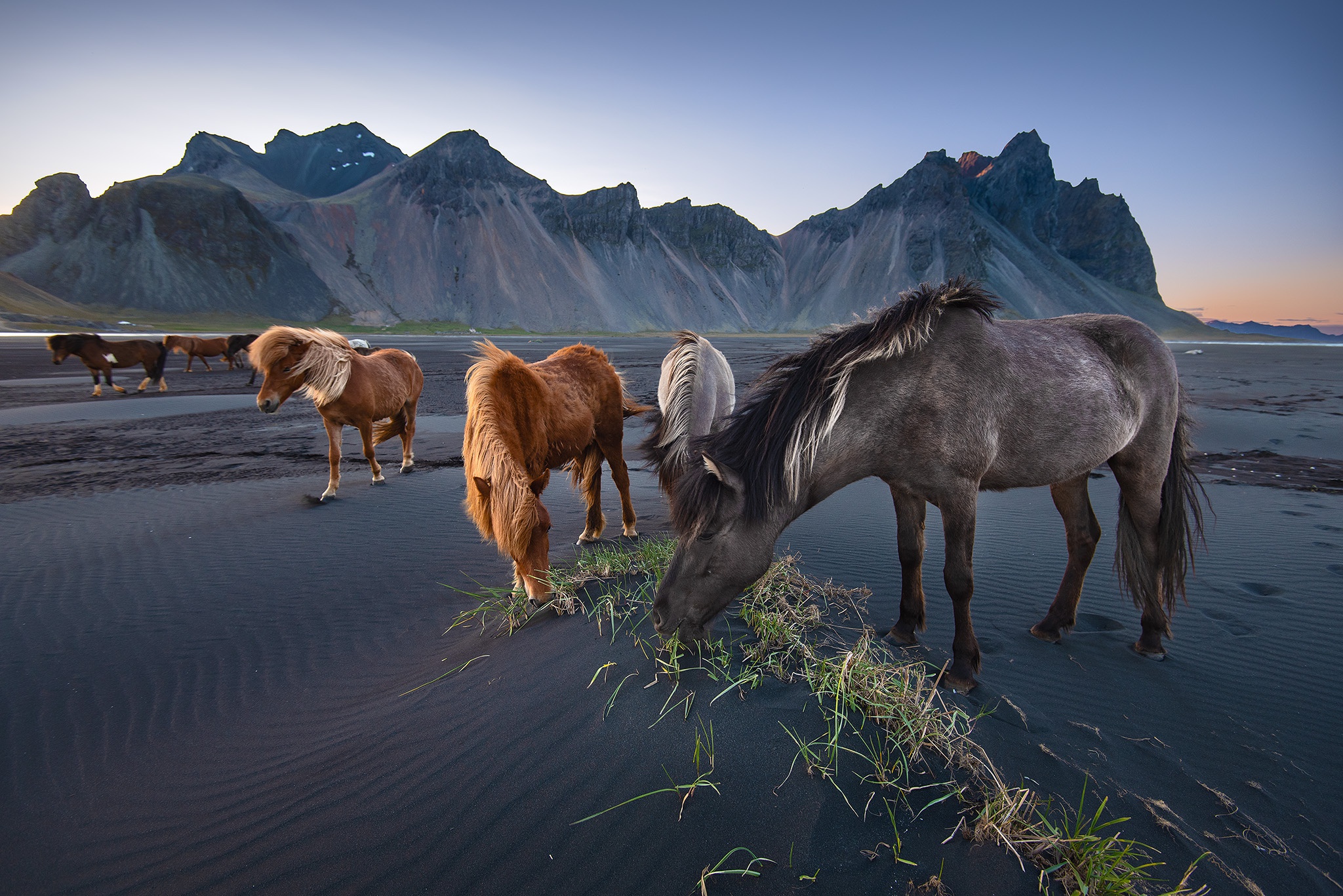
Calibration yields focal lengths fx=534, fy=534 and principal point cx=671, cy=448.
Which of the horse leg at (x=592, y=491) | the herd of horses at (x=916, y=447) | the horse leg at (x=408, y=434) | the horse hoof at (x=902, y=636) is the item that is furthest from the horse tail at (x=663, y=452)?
the horse leg at (x=408, y=434)

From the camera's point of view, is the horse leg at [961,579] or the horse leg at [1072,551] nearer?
the horse leg at [961,579]

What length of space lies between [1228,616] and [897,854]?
14.1 feet

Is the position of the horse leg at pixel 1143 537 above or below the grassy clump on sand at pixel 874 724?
above

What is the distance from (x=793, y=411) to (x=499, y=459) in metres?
2.00

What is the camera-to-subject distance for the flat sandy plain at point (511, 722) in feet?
6.43

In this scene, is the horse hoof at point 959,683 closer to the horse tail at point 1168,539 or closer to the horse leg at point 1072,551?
the horse leg at point 1072,551

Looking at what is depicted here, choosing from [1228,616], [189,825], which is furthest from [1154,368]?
[189,825]

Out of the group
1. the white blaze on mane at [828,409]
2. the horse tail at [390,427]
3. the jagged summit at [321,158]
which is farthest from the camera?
the jagged summit at [321,158]

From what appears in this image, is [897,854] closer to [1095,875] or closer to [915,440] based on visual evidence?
[1095,875]

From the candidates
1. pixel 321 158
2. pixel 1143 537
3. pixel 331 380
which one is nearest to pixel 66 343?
pixel 331 380

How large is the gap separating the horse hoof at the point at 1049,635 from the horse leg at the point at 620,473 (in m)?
3.57

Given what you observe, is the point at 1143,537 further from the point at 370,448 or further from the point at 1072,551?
the point at 370,448

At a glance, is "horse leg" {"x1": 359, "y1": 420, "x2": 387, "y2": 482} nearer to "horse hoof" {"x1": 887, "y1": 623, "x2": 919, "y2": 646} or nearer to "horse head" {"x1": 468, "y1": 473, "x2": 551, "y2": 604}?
"horse head" {"x1": 468, "y1": 473, "x2": 551, "y2": 604}

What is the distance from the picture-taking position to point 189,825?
2227 mm
